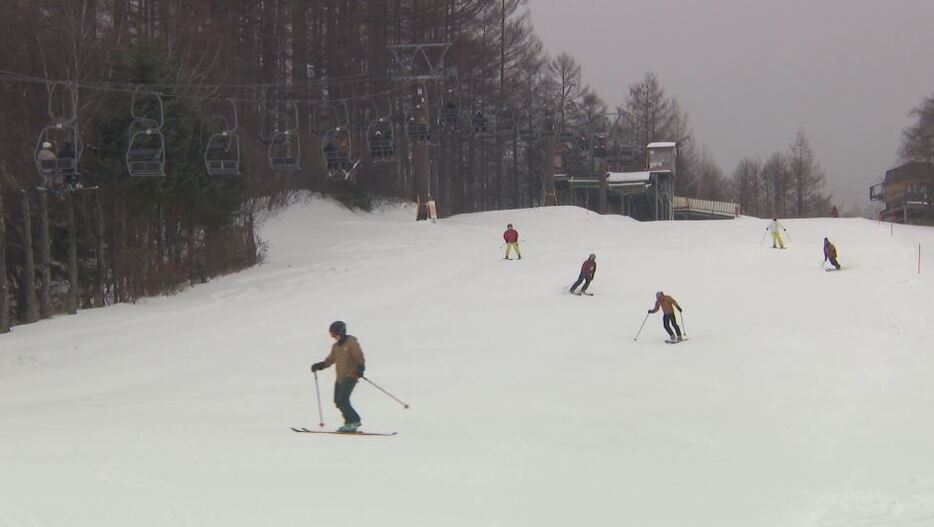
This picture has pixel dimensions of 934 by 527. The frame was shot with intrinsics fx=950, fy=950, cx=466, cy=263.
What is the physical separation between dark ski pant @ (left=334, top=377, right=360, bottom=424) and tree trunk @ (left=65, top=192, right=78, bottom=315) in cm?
1712

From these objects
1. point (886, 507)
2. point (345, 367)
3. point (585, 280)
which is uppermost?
point (585, 280)

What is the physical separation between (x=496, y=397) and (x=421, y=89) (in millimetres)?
22225

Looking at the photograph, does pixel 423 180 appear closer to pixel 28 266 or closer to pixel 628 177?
pixel 28 266

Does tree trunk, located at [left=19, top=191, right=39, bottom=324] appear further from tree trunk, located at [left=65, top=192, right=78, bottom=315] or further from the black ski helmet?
the black ski helmet

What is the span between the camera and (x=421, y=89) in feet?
119

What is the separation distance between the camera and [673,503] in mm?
9164

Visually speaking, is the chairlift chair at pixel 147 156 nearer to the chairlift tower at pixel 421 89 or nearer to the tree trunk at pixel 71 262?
the tree trunk at pixel 71 262

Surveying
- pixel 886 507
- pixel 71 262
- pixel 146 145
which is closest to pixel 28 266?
pixel 71 262

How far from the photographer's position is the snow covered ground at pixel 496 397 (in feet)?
29.0

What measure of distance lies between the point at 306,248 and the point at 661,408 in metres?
26.8

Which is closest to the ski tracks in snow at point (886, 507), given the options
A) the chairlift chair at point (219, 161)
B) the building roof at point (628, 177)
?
the chairlift chair at point (219, 161)

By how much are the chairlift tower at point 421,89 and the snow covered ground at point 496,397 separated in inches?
198

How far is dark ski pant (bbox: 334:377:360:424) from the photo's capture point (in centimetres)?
1244

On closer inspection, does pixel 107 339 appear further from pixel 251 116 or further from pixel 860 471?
pixel 251 116
